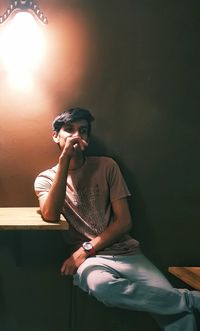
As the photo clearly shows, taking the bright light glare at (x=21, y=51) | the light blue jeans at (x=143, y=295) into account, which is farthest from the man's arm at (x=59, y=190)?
the bright light glare at (x=21, y=51)

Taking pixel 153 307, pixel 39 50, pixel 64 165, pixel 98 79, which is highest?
pixel 39 50

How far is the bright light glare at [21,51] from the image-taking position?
2705mm

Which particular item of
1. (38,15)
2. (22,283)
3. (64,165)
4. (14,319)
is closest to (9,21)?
(38,15)

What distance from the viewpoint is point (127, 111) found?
9.27ft

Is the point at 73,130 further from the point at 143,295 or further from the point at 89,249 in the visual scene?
the point at 143,295

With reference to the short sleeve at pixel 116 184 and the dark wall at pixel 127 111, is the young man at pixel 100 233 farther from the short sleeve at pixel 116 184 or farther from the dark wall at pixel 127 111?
the dark wall at pixel 127 111

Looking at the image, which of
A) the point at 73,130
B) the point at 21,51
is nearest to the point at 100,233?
the point at 73,130

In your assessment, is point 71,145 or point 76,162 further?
point 76,162

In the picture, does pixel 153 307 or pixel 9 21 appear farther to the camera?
pixel 9 21

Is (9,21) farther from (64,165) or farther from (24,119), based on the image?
(64,165)

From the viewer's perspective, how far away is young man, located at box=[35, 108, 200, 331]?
2.20 meters

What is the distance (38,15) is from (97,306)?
196 cm

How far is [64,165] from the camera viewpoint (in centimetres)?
236

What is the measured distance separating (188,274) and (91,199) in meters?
0.79
